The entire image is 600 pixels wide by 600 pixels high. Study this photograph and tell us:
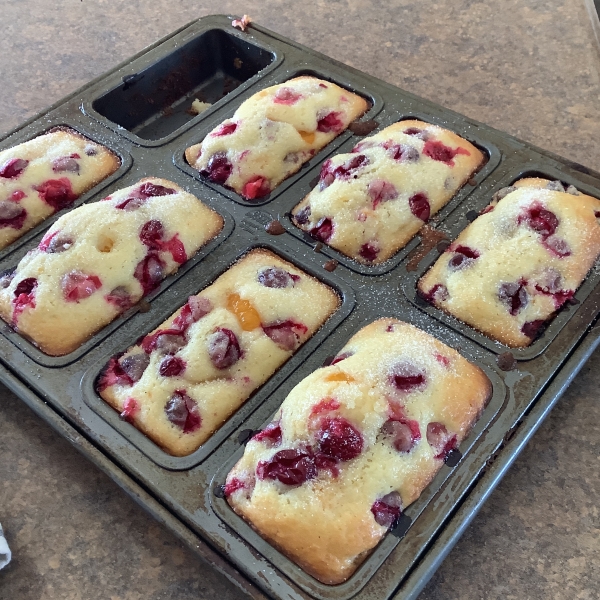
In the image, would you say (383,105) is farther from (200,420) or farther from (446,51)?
(200,420)

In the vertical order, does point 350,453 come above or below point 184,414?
above

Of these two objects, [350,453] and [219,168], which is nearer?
[350,453]

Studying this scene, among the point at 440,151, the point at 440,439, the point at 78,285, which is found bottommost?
the point at 78,285

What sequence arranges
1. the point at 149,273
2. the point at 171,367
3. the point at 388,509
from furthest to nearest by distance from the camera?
1. the point at 149,273
2. the point at 171,367
3. the point at 388,509

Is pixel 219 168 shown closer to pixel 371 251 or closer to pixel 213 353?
pixel 371 251

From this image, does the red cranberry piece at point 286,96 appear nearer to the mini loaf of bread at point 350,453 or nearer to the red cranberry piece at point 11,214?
the red cranberry piece at point 11,214

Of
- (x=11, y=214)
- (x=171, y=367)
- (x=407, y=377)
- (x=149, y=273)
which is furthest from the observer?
(x=11, y=214)

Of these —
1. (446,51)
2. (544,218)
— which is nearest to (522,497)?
(544,218)

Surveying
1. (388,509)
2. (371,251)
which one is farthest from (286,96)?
(388,509)
